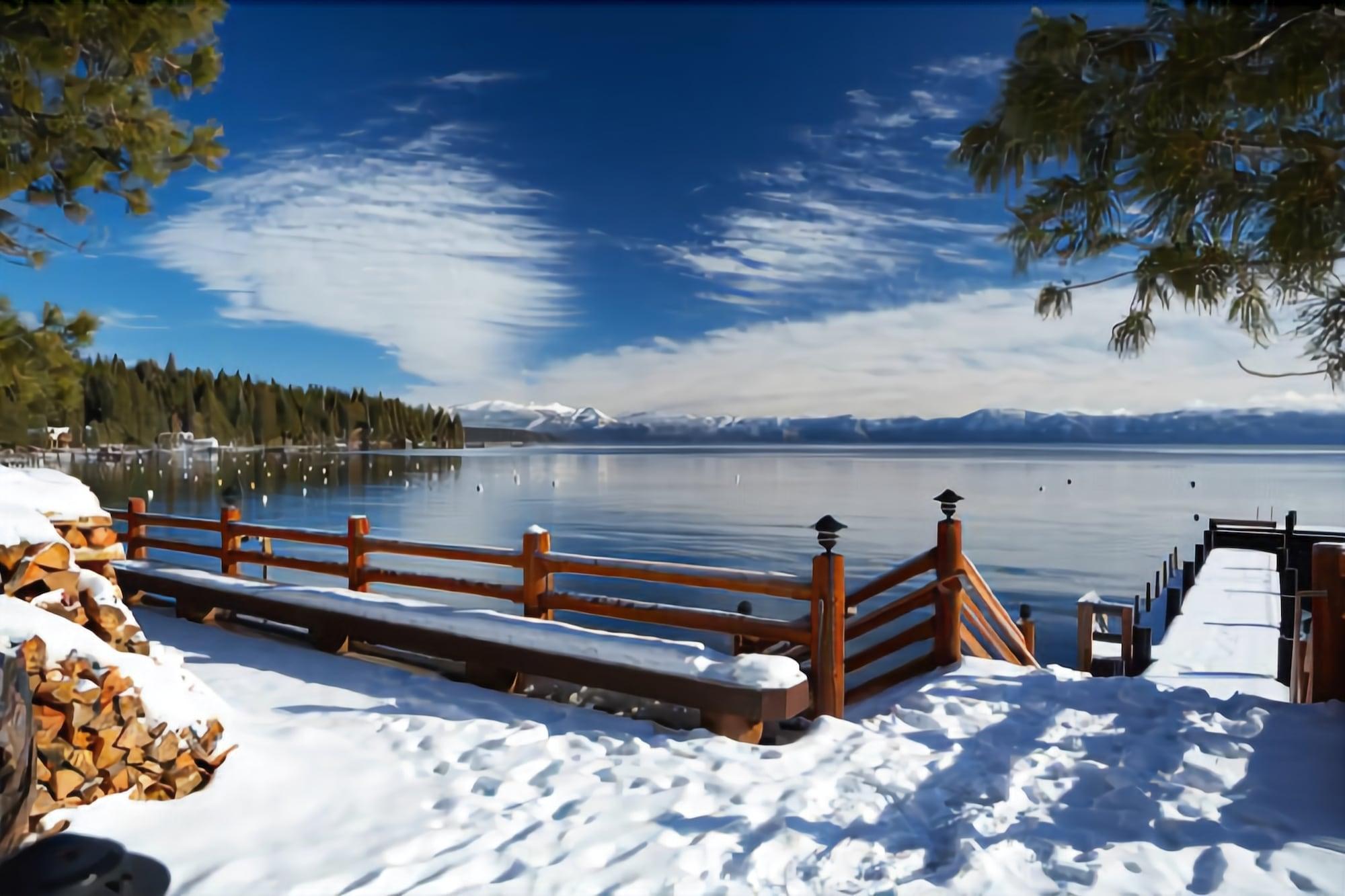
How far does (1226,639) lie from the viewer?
13.6m

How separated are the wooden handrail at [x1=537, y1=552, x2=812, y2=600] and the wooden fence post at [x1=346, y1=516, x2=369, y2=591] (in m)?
2.59

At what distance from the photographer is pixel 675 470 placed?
98.1m

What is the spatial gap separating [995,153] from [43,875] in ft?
20.7

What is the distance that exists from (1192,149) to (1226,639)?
12.2 meters

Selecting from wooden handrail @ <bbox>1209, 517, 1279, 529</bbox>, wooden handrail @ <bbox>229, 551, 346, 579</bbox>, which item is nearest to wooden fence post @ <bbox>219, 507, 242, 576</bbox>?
wooden handrail @ <bbox>229, 551, 346, 579</bbox>

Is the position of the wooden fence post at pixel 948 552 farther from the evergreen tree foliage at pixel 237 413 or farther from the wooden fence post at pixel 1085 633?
the evergreen tree foliage at pixel 237 413

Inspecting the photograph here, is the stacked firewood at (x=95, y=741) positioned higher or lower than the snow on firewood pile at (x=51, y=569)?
lower

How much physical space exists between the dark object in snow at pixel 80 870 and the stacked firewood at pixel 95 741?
1.36ft

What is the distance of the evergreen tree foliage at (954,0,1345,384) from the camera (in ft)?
13.8

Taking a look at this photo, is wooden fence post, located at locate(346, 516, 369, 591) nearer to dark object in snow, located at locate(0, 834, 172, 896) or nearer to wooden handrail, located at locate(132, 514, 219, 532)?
wooden handrail, located at locate(132, 514, 219, 532)

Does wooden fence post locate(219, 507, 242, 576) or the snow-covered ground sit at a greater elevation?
wooden fence post locate(219, 507, 242, 576)

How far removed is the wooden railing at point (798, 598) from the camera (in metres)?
6.04

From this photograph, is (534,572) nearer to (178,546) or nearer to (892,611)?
(892,611)

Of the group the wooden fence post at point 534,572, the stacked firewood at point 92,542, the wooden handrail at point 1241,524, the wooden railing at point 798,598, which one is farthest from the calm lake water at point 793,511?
the stacked firewood at point 92,542
